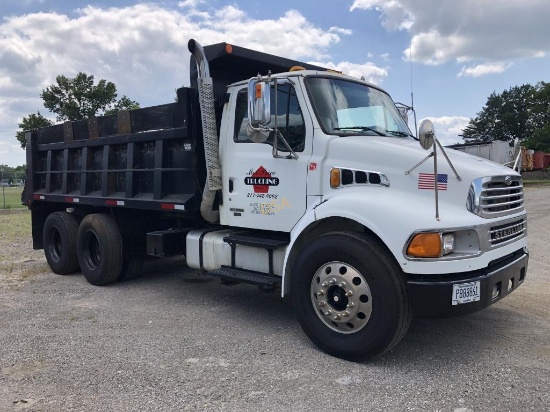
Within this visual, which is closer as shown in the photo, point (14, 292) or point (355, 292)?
point (355, 292)

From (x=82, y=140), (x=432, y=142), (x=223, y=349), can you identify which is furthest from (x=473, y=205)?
(x=82, y=140)

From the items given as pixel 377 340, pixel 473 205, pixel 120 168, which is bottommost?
pixel 377 340

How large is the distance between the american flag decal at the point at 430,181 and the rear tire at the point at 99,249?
469 centimetres

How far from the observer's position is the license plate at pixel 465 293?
381cm

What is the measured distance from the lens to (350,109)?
507 cm

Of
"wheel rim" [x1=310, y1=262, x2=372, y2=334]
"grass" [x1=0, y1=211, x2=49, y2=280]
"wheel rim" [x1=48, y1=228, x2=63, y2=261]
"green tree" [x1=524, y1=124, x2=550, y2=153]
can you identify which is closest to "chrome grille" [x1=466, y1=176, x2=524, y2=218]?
"wheel rim" [x1=310, y1=262, x2=372, y2=334]

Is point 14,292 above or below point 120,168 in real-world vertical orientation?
below

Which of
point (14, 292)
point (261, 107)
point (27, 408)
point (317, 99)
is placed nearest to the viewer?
point (27, 408)

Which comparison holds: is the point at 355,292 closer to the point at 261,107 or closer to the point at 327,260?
the point at 327,260

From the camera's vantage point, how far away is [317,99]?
4879 mm

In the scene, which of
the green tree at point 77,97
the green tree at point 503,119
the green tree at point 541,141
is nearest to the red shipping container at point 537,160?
the green tree at point 541,141

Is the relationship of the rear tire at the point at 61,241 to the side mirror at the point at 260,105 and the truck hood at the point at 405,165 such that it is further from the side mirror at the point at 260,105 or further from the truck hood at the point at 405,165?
the truck hood at the point at 405,165

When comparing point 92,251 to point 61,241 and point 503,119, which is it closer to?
point 61,241

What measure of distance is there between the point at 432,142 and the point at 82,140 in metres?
5.64
